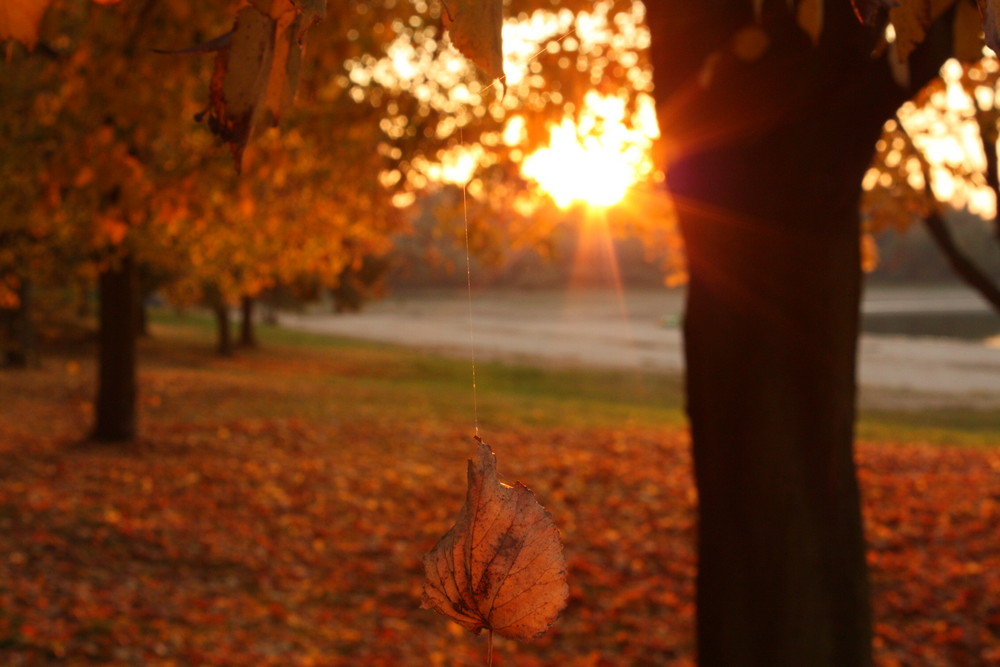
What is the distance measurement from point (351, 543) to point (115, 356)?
453cm

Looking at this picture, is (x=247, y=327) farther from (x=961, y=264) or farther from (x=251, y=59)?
(x=251, y=59)

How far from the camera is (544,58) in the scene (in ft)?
21.9

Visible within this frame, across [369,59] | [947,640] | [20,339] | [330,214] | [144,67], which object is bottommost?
[947,640]

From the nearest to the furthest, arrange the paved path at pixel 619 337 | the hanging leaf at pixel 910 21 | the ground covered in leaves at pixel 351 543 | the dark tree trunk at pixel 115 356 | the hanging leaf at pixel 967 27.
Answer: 1. the hanging leaf at pixel 910 21
2. the hanging leaf at pixel 967 27
3. the ground covered in leaves at pixel 351 543
4. the dark tree trunk at pixel 115 356
5. the paved path at pixel 619 337

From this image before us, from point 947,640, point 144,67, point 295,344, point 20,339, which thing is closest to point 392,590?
point 947,640

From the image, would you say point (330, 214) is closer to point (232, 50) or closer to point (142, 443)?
point (142, 443)

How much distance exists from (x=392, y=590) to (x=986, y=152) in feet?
20.6

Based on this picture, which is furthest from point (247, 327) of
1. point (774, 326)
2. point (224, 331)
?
point (774, 326)

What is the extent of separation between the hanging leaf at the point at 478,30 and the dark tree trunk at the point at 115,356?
9792mm

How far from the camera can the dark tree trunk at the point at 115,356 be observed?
959 centimetres

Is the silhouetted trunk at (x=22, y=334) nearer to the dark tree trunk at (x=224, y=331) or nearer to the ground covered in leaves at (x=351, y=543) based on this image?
the ground covered in leaves at (x=351, y=543)

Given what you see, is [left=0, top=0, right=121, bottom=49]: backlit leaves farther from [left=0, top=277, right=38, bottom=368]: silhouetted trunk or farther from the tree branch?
[left=0, top=277, right=38, bottom=368]: silhouetted trunk

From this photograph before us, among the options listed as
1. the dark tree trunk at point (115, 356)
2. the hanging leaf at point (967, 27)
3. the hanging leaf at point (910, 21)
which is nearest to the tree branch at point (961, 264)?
the hanging leaf at point (967, 27)

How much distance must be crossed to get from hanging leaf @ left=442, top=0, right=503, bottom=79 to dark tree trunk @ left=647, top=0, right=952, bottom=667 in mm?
2263
